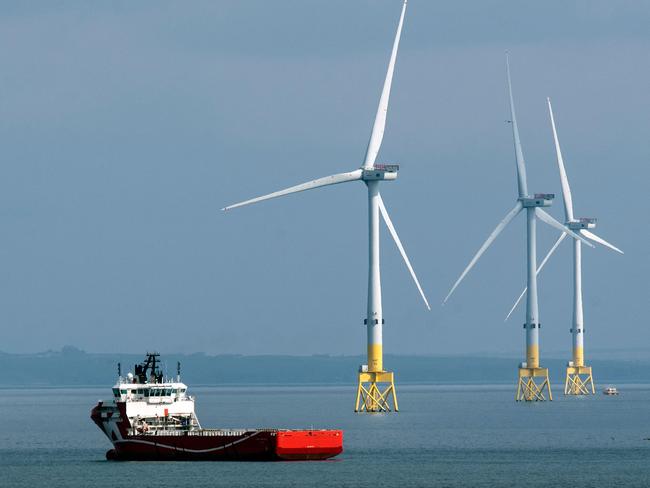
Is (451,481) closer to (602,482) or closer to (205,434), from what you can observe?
(602,482)

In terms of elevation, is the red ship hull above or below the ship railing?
below

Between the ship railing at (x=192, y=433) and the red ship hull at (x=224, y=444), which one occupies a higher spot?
the ship railing at (x=192, y=433)

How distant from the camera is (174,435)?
157 metres

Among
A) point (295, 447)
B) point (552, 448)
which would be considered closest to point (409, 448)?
point (552, 448)

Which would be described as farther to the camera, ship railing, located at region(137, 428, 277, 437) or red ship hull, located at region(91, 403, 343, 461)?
ship railing, located at region(137, 428, 277, 437)

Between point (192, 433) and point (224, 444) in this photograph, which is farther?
point (192, 433)

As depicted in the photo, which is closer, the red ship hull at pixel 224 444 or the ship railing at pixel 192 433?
the red ship hull at pixel 224 444

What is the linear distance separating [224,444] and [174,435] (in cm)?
498

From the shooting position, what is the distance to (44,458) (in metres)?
175

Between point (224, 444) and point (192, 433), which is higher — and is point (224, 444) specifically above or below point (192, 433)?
below

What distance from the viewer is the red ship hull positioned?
155375mm

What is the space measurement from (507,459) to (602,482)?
26.0m

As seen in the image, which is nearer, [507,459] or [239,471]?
[239,471]

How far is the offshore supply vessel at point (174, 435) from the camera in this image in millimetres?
Result: 155625
